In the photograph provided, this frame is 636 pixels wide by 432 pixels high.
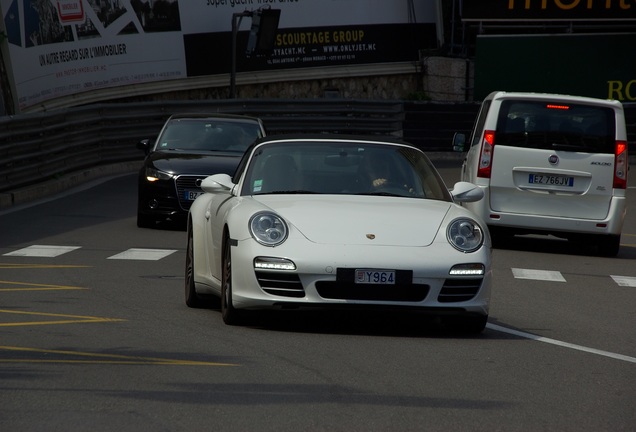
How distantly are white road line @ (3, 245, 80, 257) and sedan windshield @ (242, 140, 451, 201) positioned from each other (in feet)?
16.6

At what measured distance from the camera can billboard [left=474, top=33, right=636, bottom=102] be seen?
138ft

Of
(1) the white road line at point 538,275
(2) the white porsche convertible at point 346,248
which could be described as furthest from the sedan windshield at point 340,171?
(1) the white road line at point 538,275

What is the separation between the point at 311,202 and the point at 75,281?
3.39 m

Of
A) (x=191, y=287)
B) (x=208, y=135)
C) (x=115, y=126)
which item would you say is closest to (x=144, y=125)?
(x=115, y=126)

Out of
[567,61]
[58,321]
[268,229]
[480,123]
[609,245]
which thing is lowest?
[567,61]

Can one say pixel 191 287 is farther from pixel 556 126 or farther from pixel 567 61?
pixel 567 61

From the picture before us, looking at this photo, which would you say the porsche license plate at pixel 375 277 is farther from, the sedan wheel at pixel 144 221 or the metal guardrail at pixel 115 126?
the metal guardrail at pixel 115 126

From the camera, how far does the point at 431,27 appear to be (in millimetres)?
45875

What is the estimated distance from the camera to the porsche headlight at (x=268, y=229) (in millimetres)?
9133

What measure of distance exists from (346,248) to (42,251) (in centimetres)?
684

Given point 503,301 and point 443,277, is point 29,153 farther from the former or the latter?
point 443,277

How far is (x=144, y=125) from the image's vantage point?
29453mm

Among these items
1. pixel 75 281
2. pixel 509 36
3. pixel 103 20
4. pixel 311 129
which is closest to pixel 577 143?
pixel 75 281

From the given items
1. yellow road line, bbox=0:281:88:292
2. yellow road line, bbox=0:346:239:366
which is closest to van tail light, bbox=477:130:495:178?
yellow road line, bbox=0:281:88:292
